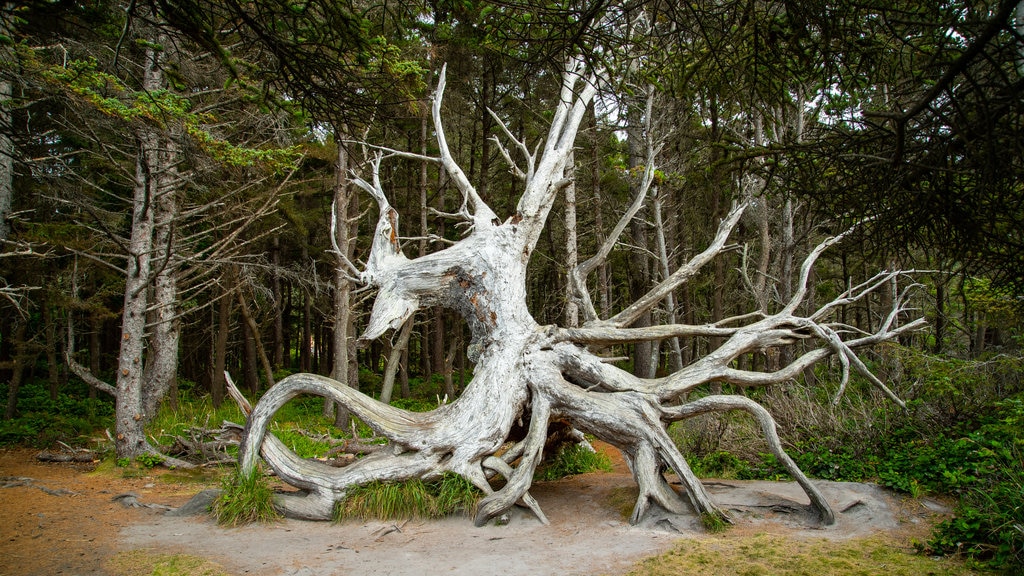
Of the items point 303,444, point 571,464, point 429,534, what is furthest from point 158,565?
point 571,464

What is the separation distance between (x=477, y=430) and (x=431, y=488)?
85 centimetres

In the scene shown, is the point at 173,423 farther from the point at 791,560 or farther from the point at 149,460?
the point at 791,560

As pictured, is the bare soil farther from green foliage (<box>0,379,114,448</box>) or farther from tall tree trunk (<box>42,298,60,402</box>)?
tall tree trunk (<box>42,298,60,402</box>)

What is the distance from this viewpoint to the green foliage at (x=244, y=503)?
6246 mm

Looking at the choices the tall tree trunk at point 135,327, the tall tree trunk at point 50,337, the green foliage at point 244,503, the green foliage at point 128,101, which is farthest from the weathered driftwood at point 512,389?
the tall tree trunk at point 50,337

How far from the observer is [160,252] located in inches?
406

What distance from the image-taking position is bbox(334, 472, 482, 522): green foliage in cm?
640

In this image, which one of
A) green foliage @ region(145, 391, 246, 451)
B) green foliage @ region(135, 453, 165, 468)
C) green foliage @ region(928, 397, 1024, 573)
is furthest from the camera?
green foliage @ region(145, 391, 246, 451)

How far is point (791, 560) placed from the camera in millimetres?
4766

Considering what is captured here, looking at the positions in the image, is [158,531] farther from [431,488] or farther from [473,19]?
[473,19]

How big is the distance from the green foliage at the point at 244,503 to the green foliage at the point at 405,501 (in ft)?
2.57

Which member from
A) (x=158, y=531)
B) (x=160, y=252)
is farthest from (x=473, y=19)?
(x=158, y=531)

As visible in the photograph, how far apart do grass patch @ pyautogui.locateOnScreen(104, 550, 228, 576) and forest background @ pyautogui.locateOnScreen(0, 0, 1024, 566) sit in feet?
11.3

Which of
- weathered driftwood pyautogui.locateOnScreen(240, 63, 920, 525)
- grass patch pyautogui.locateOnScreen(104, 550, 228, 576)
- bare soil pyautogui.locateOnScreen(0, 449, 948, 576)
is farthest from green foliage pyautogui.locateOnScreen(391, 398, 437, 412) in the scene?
grass patch pyautogui.locateOnScreen(104, 550, 228, 576)
